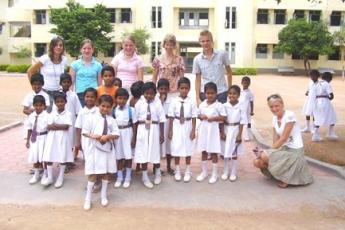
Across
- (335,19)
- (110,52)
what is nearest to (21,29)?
(110,52)

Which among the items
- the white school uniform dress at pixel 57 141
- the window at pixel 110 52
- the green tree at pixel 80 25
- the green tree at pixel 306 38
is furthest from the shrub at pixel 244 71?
the white school uniform dress at pixel 57 141

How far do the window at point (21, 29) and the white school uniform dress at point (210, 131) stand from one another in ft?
139

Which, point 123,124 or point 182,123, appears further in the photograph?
point 182,123

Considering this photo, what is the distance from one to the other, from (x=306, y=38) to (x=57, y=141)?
3423cm

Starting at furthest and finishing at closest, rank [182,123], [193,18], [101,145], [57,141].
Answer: [193,18]
[182,123]
[57,141]
[101,145]

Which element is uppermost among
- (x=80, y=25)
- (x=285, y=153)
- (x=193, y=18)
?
(x=193, y=18)

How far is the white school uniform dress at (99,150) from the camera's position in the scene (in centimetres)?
528

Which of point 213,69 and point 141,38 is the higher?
point 141,38

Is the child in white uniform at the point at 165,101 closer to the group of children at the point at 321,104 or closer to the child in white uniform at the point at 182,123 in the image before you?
the child in white uniform at the point at 182,123

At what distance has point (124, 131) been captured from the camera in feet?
18.9

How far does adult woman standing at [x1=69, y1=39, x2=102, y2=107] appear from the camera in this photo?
254 inches

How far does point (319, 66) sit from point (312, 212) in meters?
38.4

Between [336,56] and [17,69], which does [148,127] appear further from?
[336,56]

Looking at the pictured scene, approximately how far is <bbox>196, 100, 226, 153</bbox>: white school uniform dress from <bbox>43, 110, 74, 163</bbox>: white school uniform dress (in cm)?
177
